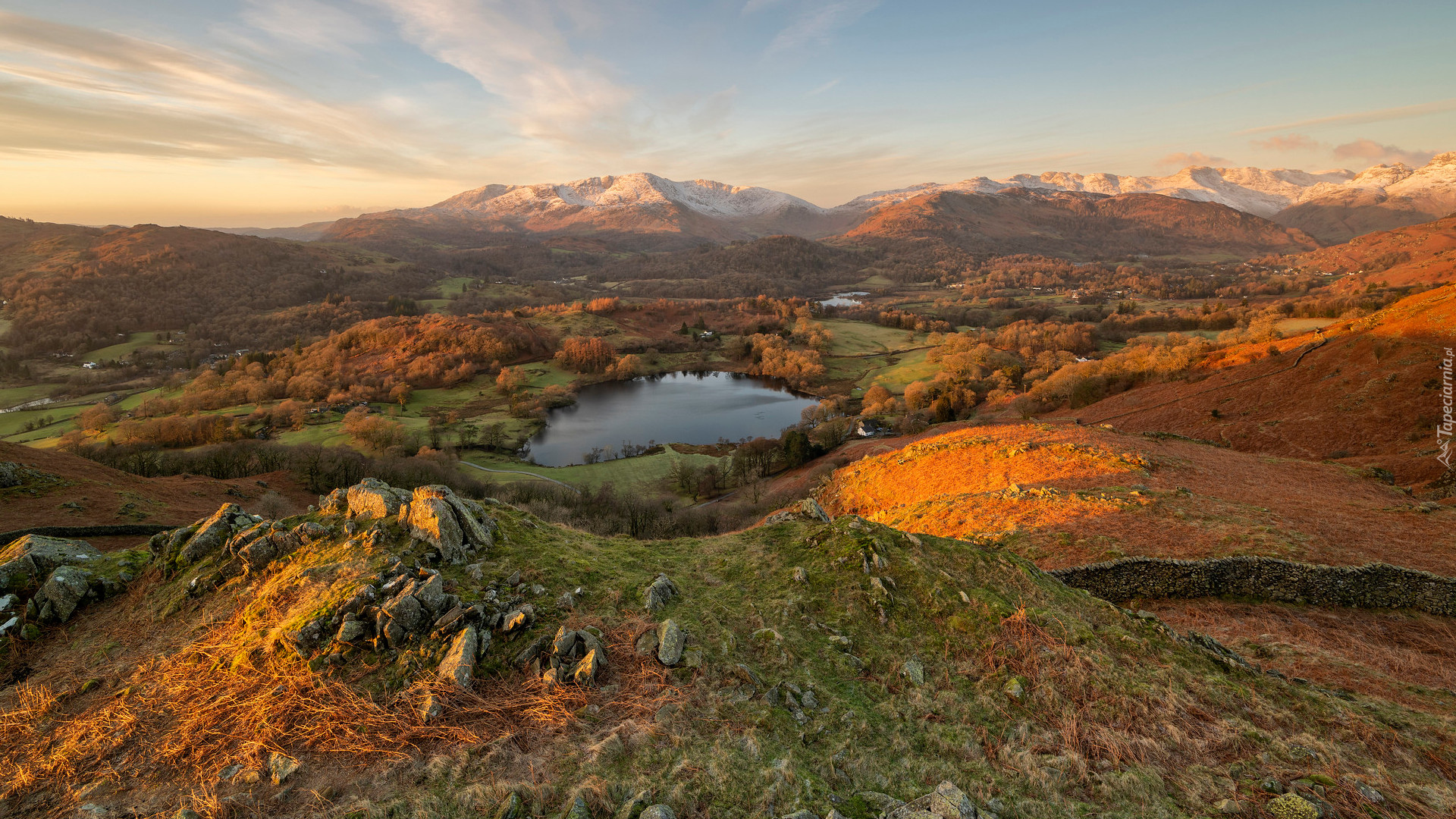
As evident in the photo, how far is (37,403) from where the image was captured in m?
84.4

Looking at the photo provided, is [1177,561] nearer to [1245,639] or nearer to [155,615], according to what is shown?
[1245,639]

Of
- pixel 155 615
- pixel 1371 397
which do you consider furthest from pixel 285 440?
pixel 1371 397

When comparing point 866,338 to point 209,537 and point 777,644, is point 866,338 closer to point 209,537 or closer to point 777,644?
point 777,644

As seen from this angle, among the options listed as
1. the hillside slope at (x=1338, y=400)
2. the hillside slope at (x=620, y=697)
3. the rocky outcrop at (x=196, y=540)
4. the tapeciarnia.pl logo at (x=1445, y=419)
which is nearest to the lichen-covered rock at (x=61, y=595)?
the hillside slope at (x=620, y=697)

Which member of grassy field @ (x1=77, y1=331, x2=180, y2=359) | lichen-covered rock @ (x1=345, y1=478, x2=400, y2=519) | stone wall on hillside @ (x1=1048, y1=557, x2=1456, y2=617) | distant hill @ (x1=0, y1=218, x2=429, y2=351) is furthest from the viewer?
distant hill @ (x1=0, y1=218, x2=429, y2=351)

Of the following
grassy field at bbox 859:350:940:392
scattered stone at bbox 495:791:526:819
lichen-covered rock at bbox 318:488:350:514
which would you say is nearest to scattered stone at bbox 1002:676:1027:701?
scattered stone at bbox 495:791:526:819

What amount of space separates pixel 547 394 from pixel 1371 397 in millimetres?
105012

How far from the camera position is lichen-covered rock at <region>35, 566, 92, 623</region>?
26.4ft

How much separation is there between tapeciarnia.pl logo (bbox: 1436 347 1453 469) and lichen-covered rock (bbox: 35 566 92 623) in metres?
43.6

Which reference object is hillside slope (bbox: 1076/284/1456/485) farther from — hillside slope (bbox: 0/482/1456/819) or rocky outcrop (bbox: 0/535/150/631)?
rocky outcrop (bbox: 0/535/150/631)

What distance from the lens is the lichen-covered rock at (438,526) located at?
8797 millimetres

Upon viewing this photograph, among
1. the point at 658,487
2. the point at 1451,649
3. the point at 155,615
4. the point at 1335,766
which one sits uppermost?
the point at 155,615

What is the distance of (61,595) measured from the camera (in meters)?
8.16

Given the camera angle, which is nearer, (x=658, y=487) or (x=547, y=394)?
(x=658, y=487)
